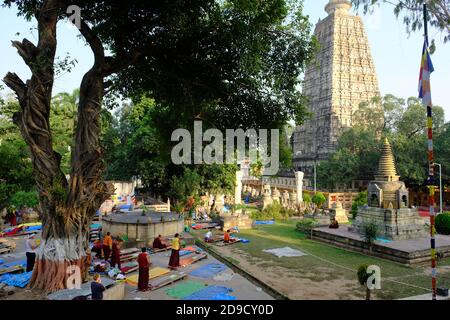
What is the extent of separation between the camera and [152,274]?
39.9 ft

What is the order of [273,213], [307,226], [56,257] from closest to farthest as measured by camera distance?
[56,257] < [307,226] < [273,213]

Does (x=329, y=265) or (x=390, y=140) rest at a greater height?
(x=390, y=140)

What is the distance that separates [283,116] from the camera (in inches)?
553

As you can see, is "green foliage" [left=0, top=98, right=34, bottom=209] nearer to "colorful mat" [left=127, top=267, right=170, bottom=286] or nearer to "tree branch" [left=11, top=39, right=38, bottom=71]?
"tree branch" [left=11, top=39, right=38, bottom=71]

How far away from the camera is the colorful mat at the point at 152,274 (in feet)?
37.3

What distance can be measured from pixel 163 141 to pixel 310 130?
152ft

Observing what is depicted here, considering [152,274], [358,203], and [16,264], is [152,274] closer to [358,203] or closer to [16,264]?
[16,264]

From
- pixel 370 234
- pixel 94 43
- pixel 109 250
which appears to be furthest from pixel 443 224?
pixel 94 43

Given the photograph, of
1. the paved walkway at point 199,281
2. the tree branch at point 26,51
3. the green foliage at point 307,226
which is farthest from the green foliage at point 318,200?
the tree branch at point 26,51

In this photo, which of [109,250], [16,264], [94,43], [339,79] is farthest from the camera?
[339,79]

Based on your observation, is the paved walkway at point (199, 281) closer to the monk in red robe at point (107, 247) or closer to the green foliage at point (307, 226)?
the monk in red robe at point (107, 247)

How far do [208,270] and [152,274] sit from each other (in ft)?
6.96

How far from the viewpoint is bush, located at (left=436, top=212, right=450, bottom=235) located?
21.2m

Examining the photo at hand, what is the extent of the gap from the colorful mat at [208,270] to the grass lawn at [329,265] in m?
1.51
